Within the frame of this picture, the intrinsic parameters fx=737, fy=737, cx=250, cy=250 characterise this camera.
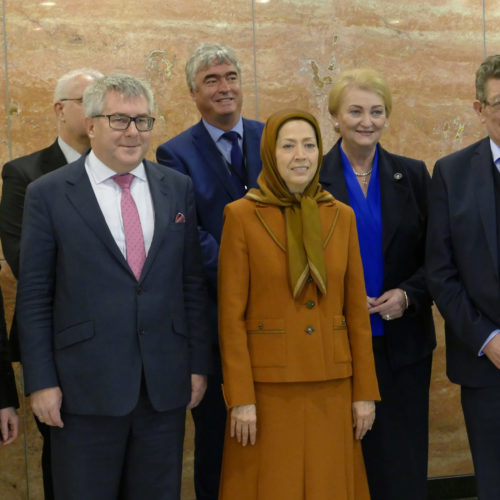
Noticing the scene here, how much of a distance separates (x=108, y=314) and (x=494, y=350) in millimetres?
1351

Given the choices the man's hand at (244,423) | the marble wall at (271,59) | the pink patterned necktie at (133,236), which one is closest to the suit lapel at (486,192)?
the man's hand at (244,423)

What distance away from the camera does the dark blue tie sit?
10.1ft

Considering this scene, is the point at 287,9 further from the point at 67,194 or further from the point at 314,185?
the point at 67,194

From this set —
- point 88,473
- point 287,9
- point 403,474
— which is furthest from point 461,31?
point 88,473

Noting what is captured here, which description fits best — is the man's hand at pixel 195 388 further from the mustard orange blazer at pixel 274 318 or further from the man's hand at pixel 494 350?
the man's hand at pixel 494 350

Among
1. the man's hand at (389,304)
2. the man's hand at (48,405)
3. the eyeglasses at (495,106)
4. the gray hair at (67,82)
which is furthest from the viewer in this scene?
the gray hair at (67,82)

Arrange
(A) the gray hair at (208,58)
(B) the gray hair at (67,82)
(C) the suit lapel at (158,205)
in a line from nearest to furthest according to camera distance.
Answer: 1. (C) the suit lapel at (158,205)
2. (A) the gray hair at (208,58)
3. (B) the gray hair at (67,82)

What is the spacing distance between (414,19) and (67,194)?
8.42 feet

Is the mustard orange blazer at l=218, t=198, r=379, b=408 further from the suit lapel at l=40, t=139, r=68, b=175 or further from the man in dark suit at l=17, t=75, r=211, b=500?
the suit lapel at l=40, t=139, r=68, b=175

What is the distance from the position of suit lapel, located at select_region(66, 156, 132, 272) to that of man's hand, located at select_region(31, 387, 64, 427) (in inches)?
18.3

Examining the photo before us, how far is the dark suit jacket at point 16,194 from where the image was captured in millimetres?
2973

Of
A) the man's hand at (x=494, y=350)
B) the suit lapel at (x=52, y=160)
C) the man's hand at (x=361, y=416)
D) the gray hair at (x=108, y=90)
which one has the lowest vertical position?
the man's hand at (x=361, y=416)

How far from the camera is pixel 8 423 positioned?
8.27 ft

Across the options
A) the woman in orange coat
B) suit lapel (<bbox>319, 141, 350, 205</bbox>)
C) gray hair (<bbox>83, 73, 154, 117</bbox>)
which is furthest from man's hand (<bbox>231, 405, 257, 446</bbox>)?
gray hair (<bbox>83, 73, 154, 117</bbox>)
